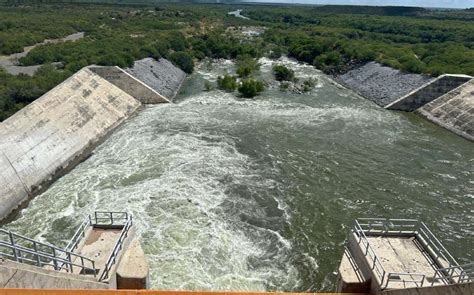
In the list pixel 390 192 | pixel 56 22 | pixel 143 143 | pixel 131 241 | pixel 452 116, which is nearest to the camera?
pixel 131 241

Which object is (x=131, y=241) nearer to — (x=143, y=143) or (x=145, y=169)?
(x=145, y=169)

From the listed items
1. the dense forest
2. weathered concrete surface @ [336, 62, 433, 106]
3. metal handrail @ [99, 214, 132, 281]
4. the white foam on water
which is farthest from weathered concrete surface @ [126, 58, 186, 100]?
metal handrail @ [99, 214, 132, 281]

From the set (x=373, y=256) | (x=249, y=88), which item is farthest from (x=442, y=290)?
(x=249, y=88)

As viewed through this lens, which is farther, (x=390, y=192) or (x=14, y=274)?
(x=390, y=192)

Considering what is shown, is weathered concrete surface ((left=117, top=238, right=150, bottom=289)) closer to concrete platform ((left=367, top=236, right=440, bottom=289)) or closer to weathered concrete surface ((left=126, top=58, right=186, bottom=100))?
concrete platform ((left=367, top=236, right=440, bottom=289))

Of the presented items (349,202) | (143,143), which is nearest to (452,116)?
(349,202)

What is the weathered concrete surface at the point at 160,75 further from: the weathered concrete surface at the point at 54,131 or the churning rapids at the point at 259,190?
the churning rapids at the point at 259,190

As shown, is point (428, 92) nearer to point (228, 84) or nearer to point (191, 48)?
point (228, 84)
